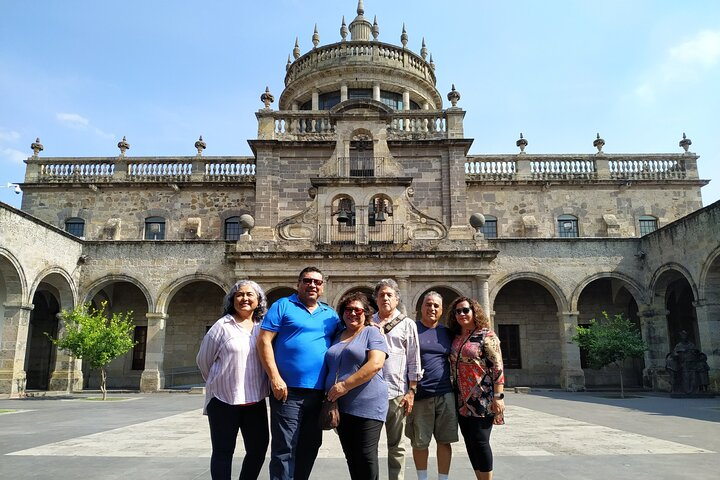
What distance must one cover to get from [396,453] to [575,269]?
18797 mm

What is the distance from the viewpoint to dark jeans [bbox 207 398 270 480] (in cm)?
440

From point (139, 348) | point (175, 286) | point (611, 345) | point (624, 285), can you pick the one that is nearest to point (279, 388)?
point (611, 345)

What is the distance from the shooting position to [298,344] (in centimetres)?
441

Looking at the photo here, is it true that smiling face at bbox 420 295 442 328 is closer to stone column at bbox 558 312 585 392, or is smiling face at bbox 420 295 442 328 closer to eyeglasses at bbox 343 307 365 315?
eyeglasses at bbox 343 307 365 315

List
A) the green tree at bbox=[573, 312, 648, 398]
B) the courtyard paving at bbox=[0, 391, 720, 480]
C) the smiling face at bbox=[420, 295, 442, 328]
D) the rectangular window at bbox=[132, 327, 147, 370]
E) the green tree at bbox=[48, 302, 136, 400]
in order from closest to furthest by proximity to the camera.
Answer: the smiling face at bbox=[420, 295, 442, 328] → the courtyard paving at bbox=[0, 391, 720, 480] → the green tree at bbox=[48, 302, 136, 400] → the green tree at bbox=[573, 312, 648, 398] → the rectangular window at bbox=[132, 327, 147, 370]

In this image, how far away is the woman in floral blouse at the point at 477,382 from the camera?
504 cm

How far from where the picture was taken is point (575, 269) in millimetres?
21781

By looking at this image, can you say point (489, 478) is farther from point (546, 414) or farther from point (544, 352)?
point (544, 352)

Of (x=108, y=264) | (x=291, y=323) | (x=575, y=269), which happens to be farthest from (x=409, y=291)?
(x=291, y=323)

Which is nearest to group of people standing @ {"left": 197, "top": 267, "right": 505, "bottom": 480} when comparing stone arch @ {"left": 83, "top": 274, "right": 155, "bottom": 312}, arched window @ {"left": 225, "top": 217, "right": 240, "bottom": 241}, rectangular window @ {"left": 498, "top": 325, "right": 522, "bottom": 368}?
stone arch @ {"left": 83, "top": 274, "right": 155, "bottom": 312}

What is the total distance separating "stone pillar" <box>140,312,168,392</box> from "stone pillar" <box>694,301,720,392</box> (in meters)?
20.1

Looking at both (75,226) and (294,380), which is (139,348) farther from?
(294,380)

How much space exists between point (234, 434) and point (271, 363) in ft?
2.54

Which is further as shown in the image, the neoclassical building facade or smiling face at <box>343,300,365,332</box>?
the neoclassical building facade
